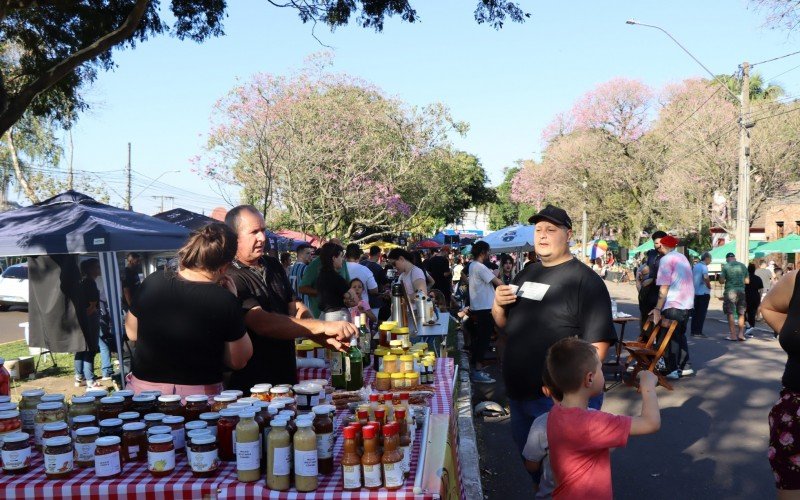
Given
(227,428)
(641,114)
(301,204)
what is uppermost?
(641,114)

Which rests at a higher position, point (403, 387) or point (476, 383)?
point (403, 387)

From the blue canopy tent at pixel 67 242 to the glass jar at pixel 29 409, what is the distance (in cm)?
523

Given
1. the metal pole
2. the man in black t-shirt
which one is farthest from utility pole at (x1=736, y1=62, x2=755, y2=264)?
the man in black t-shirt

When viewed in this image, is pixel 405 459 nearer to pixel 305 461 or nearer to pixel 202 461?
pixel 305 461

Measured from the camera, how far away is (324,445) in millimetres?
2762

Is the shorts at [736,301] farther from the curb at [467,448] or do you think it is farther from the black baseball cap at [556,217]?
the black baseball cap at [556,217]

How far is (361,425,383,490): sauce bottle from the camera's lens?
8.75 ft

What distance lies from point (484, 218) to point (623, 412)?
101m

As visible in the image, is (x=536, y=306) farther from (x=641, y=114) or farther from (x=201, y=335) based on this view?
(x=641, y=114)

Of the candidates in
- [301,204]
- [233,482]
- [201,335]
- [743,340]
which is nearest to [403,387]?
[201,335]

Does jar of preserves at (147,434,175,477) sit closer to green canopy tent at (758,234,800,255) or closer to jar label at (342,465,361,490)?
jar label at (342,465,361,490)

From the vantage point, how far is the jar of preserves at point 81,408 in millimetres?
3072

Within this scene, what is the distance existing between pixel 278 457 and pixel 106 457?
0.70 m

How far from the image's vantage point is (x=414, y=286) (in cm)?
947
